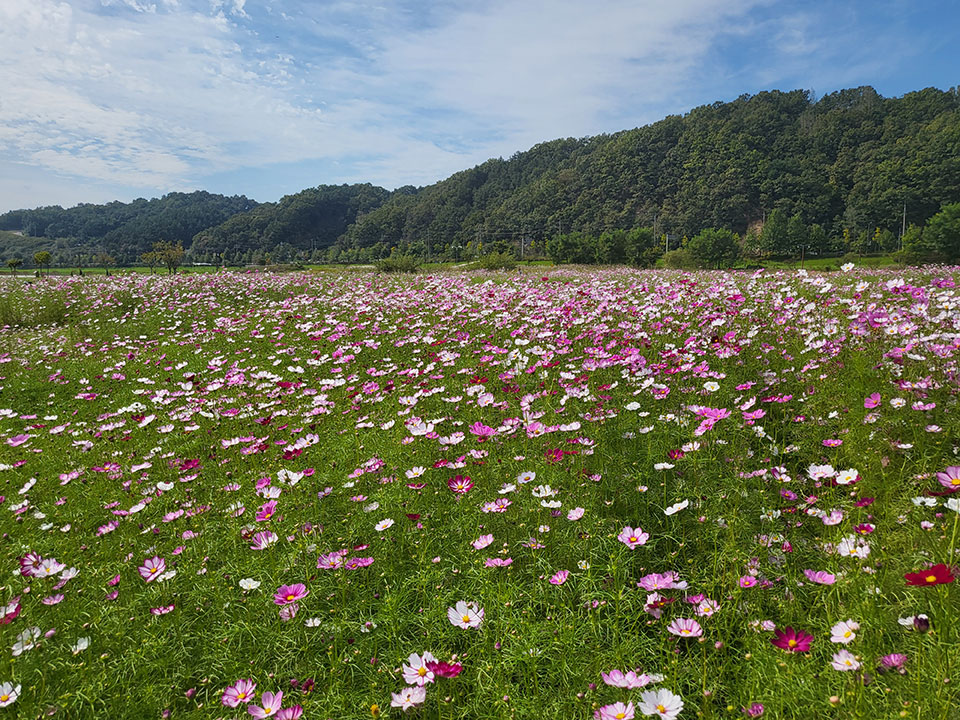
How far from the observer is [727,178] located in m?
83.5

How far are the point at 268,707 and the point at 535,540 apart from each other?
106 cm

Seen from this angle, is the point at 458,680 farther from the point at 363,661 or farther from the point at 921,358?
the point at 921,358

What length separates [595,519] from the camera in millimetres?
2086

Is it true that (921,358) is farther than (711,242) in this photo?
No

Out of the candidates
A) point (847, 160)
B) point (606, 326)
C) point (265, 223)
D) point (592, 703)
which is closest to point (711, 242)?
point (847, 160)

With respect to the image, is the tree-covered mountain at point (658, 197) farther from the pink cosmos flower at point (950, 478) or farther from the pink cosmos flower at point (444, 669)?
the pink cosmos flower at point (444, 669)

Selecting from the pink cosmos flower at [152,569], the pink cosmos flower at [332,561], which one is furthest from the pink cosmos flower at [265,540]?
the pink cosmos flower at [152,569]

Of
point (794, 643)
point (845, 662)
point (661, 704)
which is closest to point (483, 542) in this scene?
point (661, 704)

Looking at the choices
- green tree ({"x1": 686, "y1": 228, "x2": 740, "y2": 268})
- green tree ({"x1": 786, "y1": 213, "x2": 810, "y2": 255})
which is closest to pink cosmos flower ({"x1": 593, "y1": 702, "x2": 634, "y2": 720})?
green tree ({"x1": 686, "y1": 228, "x2": 740, "y2": 268})

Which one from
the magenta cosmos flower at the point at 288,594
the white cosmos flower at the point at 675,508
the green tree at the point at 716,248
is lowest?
the magenta cosmos flower at the point at 288,594

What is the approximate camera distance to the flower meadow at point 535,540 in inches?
58.7

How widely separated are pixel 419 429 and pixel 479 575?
40.0 inches

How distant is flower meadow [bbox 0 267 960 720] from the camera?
1.49 meters

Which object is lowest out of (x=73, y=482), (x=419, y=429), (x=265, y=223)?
(x=73, y=482)
